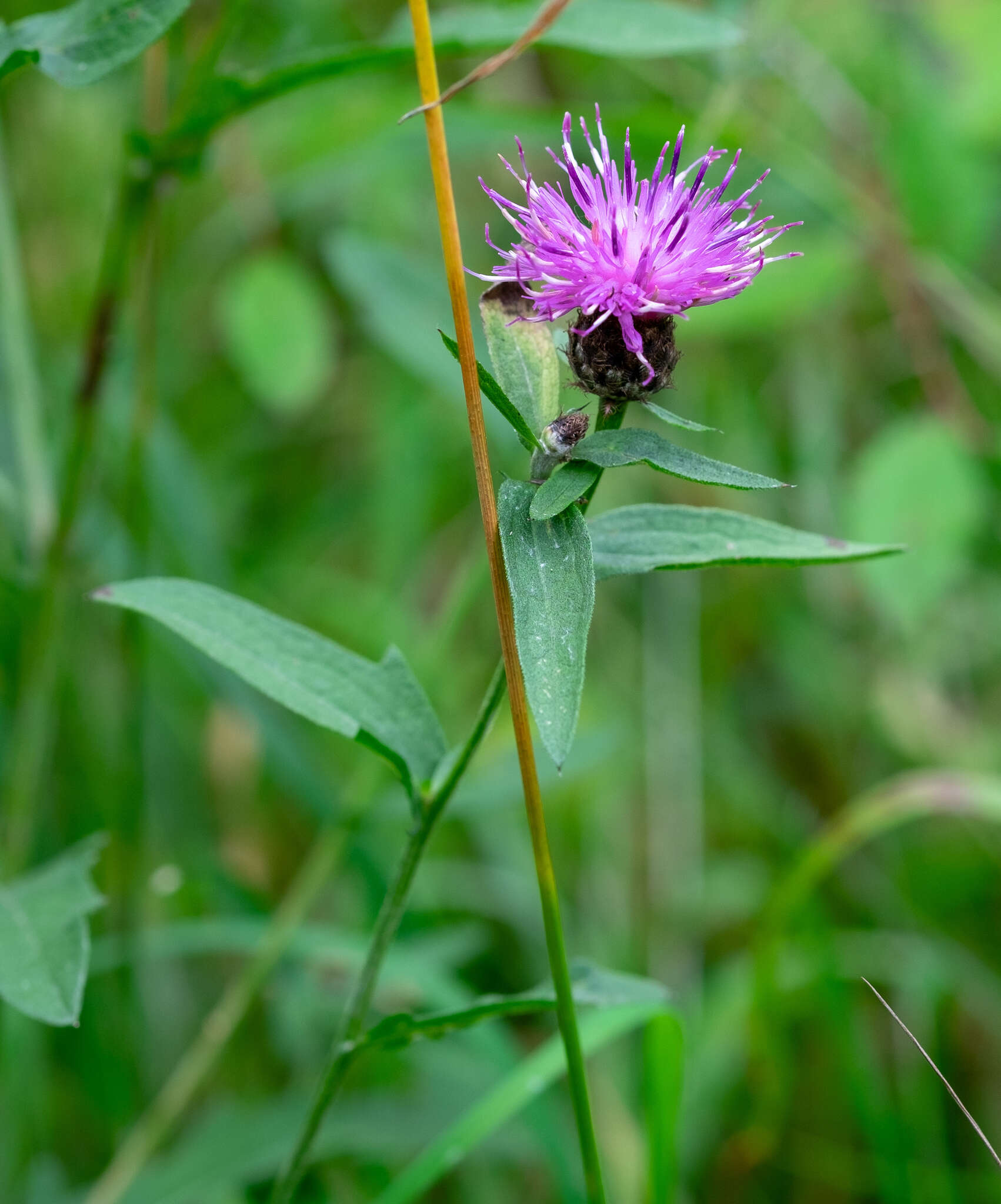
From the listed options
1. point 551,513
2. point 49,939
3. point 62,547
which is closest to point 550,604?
point 551,513

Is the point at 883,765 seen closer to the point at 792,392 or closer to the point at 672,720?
the point at 672,720

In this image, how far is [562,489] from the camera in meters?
0.59

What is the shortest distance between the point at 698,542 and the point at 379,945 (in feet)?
1.03

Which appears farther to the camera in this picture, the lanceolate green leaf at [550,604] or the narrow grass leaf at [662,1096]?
the narrow grass leaf at [662,1096]

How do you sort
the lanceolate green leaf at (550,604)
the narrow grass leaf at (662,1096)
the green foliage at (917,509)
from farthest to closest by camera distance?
the green foliage at (917,509)
the narrow grass leaf at (662,1096)
the lanceolate green leaf at (550,604)

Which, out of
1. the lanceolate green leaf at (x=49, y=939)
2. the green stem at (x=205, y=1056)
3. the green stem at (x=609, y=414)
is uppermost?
the green stem at (x=609, y=414)

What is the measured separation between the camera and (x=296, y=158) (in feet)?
5.19

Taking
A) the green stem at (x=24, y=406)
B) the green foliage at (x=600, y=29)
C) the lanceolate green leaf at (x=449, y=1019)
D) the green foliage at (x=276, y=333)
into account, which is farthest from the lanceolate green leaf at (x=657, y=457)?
the green foliage at (x=276, y=333)

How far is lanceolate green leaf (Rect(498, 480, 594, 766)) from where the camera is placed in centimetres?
53

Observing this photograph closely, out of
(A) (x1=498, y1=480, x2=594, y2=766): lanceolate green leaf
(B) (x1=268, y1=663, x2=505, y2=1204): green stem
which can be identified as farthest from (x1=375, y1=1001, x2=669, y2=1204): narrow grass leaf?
(A) (x1=498, y1=480, x2=594, y2=766): lanceolate green leaf

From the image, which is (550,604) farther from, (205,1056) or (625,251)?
(205,1056)

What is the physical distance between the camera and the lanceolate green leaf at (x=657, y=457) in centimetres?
57

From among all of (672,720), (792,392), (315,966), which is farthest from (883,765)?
(315,966)

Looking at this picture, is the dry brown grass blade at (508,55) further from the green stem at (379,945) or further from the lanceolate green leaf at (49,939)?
the lanceolate green leaf at (49,939)
